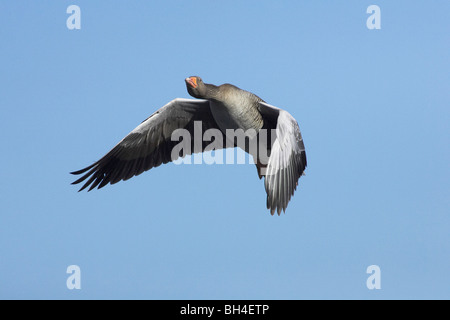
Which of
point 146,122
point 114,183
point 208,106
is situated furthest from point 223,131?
point 114,183

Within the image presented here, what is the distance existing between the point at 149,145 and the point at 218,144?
1.39 m

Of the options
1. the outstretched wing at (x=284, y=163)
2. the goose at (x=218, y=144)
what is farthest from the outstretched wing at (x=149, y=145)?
the outstretched wing at (x=284, y=163)

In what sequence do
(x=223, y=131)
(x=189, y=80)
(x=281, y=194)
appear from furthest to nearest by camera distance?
(x=223, y=131) < (x=189, y=80) < (x=281, y=194)

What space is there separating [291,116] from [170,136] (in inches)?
119

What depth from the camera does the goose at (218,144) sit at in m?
11.1

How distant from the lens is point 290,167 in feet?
37.2

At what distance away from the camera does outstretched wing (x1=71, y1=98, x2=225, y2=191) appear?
13.2m

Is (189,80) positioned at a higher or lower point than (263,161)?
higher

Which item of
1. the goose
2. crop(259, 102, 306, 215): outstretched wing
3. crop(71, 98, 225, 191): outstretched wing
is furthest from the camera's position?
crop(71, 98, 225, 191): outstretched wing

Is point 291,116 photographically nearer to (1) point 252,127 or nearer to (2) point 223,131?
(1) point 252,127

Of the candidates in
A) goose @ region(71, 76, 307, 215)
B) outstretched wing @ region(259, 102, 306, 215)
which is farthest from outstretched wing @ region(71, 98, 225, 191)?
outstretched wing @ region(259, 102, 306, 215)

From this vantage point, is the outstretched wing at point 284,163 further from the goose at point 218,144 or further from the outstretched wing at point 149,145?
the outstretched wing at point 149,145

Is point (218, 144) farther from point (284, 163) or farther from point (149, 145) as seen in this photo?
point (284, 163)

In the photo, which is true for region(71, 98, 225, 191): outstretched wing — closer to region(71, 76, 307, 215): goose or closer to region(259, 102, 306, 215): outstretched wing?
region(71, 76, 307, 215): goose
